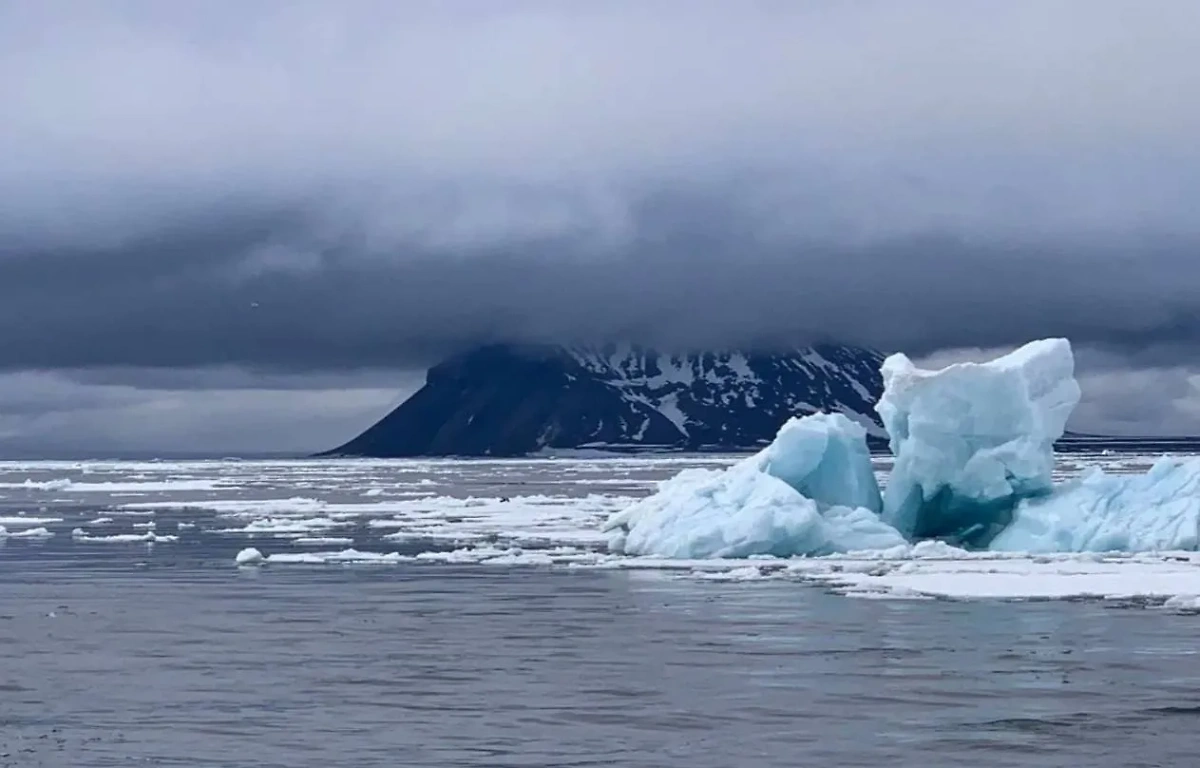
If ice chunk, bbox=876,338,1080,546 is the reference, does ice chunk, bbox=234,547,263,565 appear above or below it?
below

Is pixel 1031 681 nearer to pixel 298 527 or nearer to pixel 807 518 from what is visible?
pixel 807 518

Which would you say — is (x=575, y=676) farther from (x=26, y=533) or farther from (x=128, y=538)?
(x=26, y=533)

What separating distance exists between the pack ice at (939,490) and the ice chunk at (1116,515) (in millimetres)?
34

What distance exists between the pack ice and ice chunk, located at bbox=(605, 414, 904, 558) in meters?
0.04

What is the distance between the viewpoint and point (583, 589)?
29.4 m

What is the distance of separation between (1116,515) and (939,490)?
14.7 ft

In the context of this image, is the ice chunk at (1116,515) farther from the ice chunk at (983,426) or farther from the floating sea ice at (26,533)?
the floating sea ice at (26,533)

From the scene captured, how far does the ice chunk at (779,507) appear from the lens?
116ft

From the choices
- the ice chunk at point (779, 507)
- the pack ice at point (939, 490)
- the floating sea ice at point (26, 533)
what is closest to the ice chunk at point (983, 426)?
the pack ice at point (939, 490)

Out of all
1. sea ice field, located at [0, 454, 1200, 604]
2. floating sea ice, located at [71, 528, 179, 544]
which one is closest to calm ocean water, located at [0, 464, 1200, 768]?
sea ice field, located at [0, 454, 1200, 604]

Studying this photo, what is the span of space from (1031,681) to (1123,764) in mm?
4369

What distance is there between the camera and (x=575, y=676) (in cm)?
1898

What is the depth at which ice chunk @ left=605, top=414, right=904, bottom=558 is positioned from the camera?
3541 centimetres

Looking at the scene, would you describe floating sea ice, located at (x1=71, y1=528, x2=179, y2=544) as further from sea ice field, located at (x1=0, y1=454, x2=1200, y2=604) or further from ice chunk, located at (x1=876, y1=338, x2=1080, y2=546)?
ice chunk, located at (x1=876, y1=338, x2=1080, y2=546)
